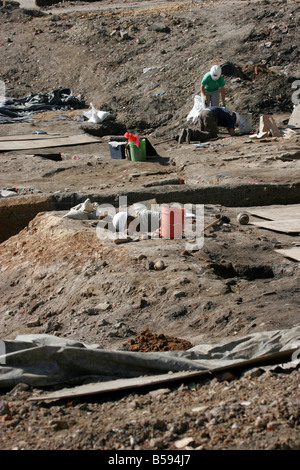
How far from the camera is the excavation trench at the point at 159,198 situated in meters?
6.96

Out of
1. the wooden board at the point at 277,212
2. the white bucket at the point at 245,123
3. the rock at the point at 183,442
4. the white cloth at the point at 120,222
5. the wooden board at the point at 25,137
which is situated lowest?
the rock at the point at 183,442

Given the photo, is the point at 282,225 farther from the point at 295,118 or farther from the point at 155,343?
the point at 295,118

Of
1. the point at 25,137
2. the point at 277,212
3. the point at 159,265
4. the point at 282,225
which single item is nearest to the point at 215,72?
the point at 25,137

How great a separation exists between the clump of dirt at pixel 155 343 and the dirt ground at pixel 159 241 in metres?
0.02

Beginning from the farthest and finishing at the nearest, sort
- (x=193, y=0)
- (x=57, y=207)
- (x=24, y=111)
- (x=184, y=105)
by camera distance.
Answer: (x=193, y=0), (x=24, y=111), (x=184, y=105), (x=57, y=207)

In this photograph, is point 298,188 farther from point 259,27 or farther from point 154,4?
point 154,4

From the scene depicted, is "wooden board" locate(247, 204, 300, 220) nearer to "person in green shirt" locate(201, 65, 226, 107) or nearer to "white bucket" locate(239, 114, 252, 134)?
"white bucket" locate(239, 114, 252, 134)

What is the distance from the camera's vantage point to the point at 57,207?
280 inches

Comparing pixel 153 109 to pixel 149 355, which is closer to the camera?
pixel 149 355

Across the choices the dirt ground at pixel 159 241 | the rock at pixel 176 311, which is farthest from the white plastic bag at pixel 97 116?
the rock at pixel 176 311

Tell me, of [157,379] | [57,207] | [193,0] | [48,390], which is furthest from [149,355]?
[193,0]

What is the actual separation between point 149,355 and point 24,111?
498 inches

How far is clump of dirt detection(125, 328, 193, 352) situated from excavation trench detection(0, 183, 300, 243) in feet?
11.4

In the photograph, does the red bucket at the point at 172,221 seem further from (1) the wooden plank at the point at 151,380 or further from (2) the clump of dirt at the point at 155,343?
(1) the wooden plank at the point at 151,380
